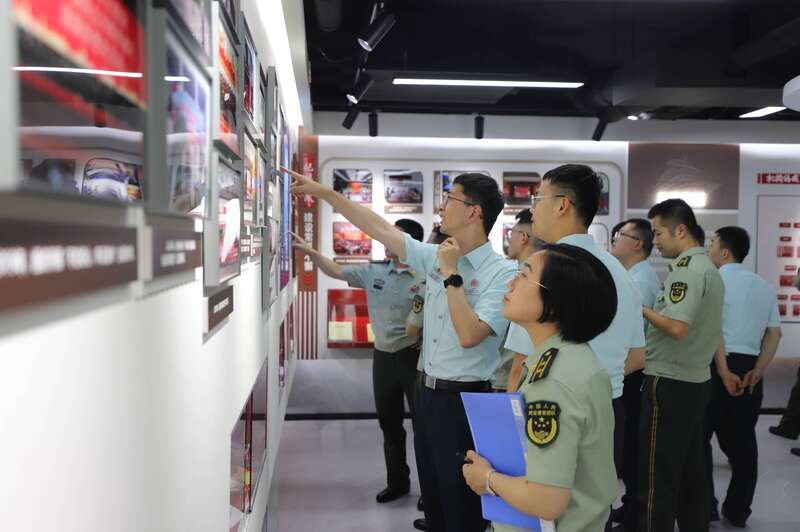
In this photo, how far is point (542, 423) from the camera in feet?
4.49

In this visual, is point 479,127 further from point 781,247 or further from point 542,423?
point 542,423

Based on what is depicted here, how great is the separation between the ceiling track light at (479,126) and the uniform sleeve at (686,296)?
400cm

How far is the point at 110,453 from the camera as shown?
0.77 metres

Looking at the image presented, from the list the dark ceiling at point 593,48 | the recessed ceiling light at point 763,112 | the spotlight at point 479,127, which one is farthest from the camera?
the spotlight at point 479,127

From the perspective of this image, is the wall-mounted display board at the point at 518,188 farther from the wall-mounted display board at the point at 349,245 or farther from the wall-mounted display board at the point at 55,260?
the wall-mounted display board at the point at 55,260

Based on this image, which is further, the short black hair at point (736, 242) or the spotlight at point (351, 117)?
the spotlight at point (351, 117)

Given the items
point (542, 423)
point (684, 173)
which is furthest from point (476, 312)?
Answer: point (684, 173)

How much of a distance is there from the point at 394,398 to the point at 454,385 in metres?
1.69

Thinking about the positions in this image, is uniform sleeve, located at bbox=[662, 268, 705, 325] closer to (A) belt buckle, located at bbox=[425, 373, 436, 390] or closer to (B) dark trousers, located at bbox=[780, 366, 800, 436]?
(A) belt buckle, located at bbox=[425, 373, 436, 390]

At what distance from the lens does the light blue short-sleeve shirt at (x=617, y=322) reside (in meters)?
2.12

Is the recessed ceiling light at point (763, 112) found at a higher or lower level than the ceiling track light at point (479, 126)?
higher

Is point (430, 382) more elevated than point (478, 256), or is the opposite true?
point (478, 256)

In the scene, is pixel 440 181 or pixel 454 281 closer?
pixel 454 281

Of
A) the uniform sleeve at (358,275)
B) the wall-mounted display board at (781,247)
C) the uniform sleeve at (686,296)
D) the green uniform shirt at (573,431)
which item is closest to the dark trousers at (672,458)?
the uniform sleeve at (686,296)
